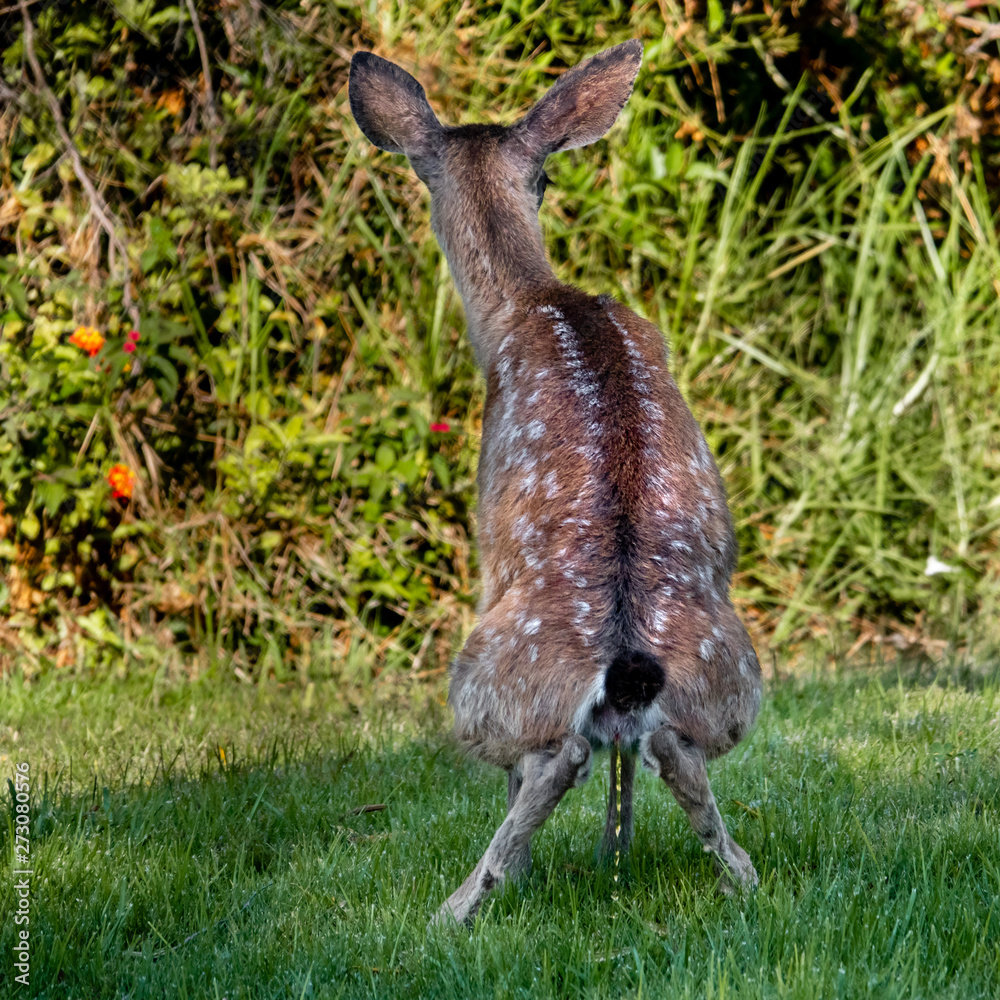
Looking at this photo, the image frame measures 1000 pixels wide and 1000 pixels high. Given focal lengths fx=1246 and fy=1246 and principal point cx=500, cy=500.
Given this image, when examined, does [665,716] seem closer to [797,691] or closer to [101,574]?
[797,691]

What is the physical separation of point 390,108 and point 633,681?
2493mm

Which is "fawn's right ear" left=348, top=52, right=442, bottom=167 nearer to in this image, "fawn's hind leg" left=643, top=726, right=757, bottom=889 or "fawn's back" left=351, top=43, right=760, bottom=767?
"fawn's back" left=351, top=43, right=760, bottom=767

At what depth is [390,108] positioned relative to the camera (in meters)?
4.34

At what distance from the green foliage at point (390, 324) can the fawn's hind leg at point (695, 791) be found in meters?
3.24

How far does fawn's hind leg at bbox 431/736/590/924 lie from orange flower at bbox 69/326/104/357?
141 inches

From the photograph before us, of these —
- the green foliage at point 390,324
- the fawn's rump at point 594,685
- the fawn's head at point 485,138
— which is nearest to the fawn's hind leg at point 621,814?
the fawn's rump at point 594,685

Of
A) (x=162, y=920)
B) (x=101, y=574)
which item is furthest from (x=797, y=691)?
(x=101, y=574)

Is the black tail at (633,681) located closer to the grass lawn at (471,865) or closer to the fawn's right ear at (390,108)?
the grass lawn at (471,865)

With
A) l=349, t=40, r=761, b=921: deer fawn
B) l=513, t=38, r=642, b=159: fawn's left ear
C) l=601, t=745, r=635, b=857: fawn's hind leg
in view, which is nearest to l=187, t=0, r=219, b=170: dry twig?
l=513, t=38, r=642, b=159: fawn's left ear

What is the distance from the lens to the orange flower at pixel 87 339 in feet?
18.3

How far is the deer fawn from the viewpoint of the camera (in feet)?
9.03

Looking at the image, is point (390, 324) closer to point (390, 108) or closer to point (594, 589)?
point (390, 108)

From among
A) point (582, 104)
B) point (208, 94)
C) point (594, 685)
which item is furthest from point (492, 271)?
point (208, 94)

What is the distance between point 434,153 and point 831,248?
3670mm
